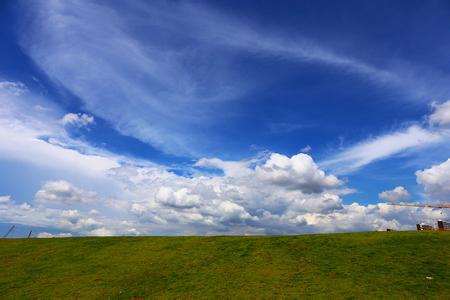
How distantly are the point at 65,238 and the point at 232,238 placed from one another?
2518 cm

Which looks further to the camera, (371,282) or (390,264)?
(390,264)

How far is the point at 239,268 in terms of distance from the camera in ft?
108

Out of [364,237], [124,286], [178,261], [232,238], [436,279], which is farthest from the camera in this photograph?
[232,238]

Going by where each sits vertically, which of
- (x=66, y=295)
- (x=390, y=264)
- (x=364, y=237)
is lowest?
(x=66, y=295)

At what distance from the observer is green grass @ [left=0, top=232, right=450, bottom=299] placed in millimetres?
27406

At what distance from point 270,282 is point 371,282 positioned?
8.48m

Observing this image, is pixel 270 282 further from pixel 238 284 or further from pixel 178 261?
pixel 178 261

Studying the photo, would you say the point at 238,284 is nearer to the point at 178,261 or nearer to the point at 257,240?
the point at 178,261

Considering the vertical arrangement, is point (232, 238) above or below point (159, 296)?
above

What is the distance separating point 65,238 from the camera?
4862cm

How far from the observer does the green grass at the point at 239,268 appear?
27.4 metres

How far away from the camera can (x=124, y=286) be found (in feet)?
99.0

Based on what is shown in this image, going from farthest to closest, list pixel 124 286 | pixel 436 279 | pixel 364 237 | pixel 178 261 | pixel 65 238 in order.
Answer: pixel 65 238 → pixel 364 237 → pixel 178 261 → pixel 124 286 → pixel 436 279

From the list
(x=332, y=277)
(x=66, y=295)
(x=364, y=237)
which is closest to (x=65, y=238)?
(x=66, y=295)
